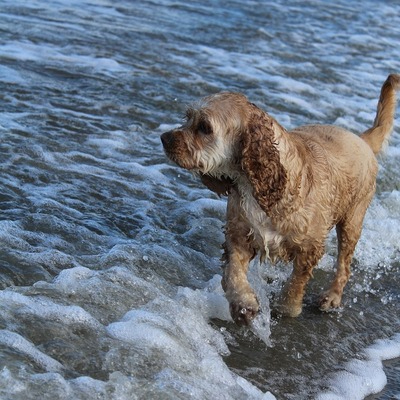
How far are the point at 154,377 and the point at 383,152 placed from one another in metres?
3.23

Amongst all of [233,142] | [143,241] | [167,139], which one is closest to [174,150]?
[167,139]

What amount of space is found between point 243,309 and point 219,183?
2.61 feet

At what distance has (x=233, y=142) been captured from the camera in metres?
5.04

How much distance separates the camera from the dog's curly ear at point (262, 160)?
4938 millimetres

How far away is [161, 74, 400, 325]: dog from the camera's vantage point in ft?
16.3

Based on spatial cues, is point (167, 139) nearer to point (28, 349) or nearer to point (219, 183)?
point (219, 183)

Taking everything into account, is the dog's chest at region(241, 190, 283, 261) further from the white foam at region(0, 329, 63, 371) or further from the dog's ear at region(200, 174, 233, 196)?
the white foam at region(0, 329, 63, 371)

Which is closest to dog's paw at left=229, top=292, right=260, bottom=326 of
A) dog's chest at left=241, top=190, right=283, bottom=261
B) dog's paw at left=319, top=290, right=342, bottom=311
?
dog's chest at left=241, top=190, right=283, bottom=261

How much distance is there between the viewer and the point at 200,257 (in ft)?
20.1

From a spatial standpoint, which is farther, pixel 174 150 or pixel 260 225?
pixel 260 225

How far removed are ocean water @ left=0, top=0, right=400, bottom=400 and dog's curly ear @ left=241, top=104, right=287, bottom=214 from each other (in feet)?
2.83

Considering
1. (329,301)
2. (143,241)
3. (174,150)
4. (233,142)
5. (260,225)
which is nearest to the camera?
(174,150)

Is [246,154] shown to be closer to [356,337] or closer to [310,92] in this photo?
[356,337]

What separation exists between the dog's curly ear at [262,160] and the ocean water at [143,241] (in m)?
0.86
